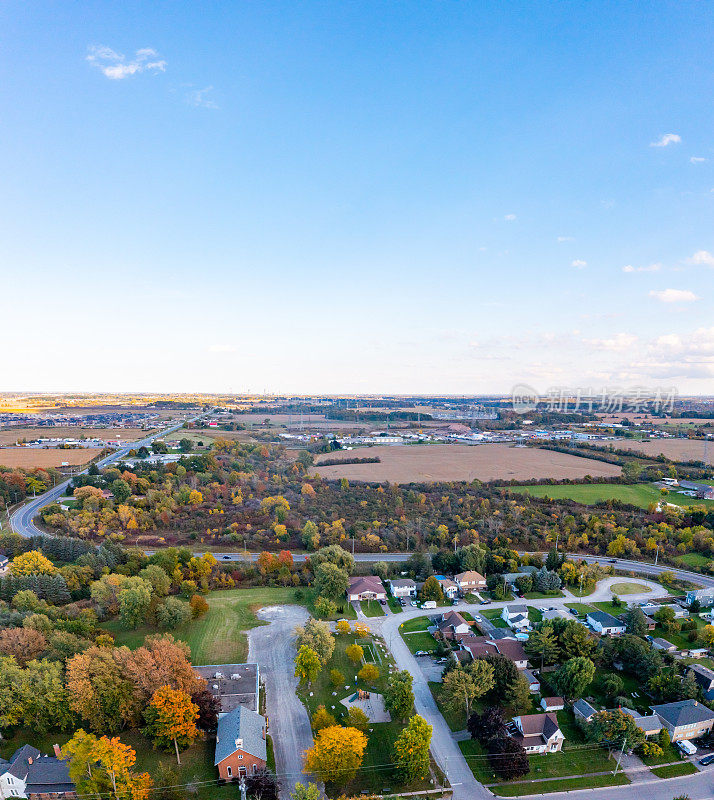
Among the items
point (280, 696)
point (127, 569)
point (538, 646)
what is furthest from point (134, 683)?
point (538, 646)

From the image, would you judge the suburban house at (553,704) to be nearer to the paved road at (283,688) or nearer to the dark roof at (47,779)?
the paved road at (283,688)

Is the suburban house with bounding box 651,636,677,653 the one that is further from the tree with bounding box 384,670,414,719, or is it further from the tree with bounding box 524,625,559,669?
the tree with bounding box 384,670,414,719

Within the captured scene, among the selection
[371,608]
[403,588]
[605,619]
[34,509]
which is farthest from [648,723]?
[34,509]

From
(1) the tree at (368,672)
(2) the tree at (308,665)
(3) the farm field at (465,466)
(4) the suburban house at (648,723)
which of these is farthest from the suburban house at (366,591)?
(3) the farm field at (465,466)

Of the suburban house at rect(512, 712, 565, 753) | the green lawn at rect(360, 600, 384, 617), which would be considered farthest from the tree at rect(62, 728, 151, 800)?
the green lawn at rect(360, 600, 384, 617)

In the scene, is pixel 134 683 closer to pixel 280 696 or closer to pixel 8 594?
pixel 280 696

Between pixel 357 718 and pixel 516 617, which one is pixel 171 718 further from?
pixel 516 617
